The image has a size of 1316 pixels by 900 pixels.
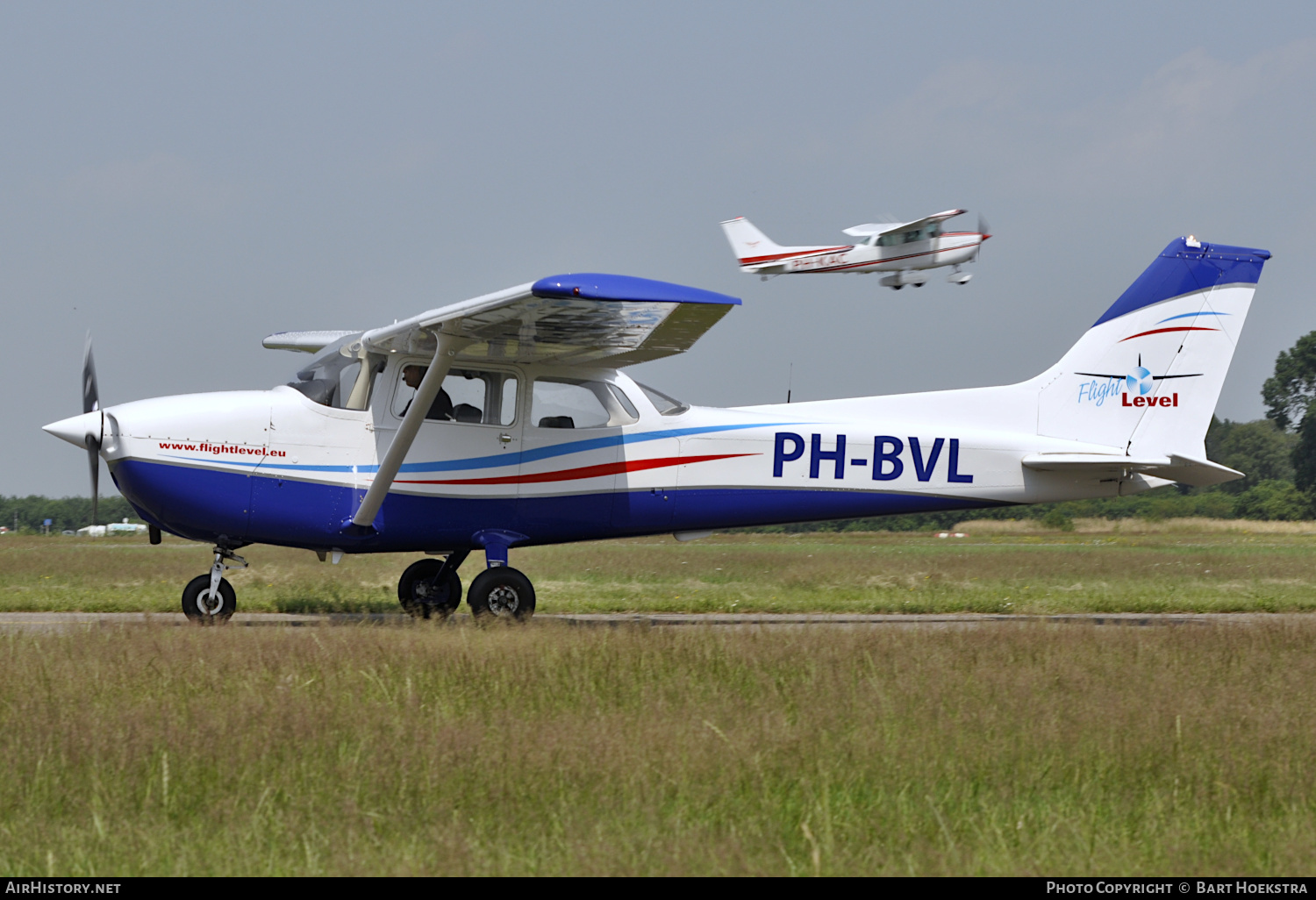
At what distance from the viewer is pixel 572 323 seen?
895 cm

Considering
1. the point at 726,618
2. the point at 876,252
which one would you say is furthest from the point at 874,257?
the point at 726,618

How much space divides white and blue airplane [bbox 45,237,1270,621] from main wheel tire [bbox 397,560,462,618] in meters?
0.02

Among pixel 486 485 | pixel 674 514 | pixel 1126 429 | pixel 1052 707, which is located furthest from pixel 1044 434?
pixel 1052 707

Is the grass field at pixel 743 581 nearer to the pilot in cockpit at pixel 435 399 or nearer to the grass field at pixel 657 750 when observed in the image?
the pilot in cockpit at pixel 435 399

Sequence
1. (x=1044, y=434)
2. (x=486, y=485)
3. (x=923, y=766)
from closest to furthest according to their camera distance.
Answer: (x=923, y=766) < (x=486, y=485) < (x=1044, y=434)

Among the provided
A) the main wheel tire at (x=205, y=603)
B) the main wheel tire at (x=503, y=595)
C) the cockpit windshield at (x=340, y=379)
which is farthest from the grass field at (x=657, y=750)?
the cockpit windshield at (x=340, y=379)

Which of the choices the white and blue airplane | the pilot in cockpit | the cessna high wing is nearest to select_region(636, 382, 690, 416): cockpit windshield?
the white and blue airplane

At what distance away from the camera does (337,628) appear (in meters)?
8.16

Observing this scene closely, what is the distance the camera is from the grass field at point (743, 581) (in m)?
12.1

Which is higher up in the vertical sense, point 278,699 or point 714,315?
point 714,315

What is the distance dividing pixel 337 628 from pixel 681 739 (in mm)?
4008

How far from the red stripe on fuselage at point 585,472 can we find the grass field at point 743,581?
2.11 metres
